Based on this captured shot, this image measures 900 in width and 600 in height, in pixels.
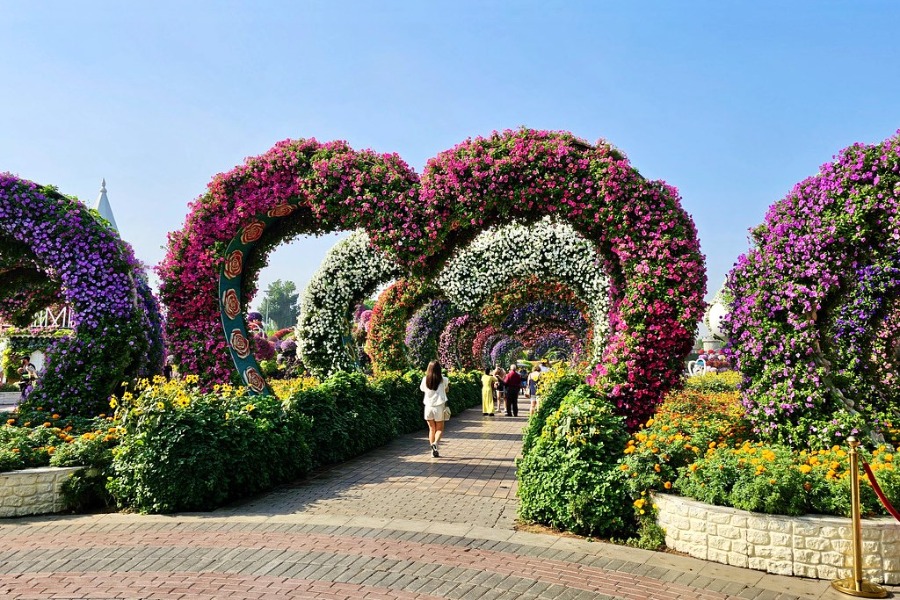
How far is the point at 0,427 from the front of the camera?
7566 mm

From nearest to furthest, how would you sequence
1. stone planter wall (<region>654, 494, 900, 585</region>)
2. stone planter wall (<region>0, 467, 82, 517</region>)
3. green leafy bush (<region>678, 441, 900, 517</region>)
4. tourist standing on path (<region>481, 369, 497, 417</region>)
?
stone planter wall (<region>654, 494, 900, 585</region>), green leafy bush (<region>678, 441, 900, 517</region>), stone planter wall (<region>0, 467, 82, 517</region>), tourist standing on path (<region>481, 369, 497, 417</region>)

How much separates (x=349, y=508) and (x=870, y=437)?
15.7ft

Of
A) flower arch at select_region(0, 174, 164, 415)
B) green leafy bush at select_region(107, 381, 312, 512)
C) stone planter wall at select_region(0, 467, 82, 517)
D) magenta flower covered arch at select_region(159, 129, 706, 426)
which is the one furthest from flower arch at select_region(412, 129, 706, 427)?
stone planter wall at select_region(0, 467, 82, 517)

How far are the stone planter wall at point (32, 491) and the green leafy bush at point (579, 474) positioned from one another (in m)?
4.41

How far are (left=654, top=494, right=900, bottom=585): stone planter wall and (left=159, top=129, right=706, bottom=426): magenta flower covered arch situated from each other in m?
2.20

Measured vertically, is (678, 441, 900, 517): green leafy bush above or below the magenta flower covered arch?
below

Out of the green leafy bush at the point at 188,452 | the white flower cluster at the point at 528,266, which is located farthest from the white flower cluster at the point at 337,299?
the green leafy bush at the point at 188,452

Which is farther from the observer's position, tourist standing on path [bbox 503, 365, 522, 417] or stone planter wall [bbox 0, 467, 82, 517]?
tourist standing on path [bbox 503, 365, 522, 417]

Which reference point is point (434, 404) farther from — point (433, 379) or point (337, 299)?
point (337, 299)

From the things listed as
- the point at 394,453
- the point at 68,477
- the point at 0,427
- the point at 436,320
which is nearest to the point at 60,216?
the point at 0,427

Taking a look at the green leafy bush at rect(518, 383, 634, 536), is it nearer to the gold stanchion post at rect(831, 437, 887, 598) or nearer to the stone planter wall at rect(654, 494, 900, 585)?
the stone planter wall at rect(654, 494, 900, 585)

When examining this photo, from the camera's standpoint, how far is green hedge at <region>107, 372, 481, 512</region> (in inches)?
250

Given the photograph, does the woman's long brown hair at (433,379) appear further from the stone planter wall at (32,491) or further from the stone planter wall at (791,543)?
the stone planter wall at (791,543)

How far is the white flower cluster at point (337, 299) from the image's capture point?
1387 cm
